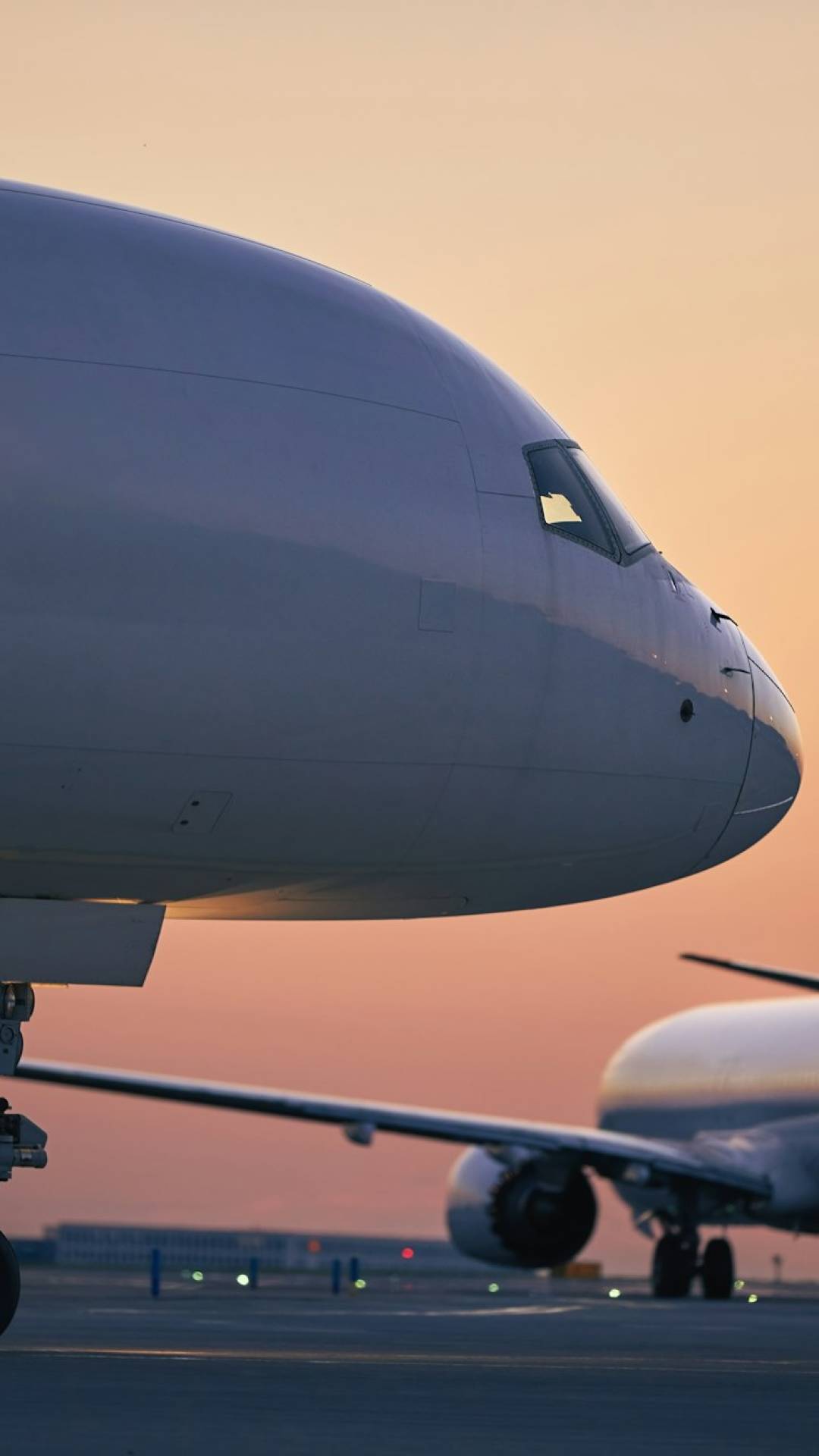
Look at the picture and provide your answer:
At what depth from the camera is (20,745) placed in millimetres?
12992

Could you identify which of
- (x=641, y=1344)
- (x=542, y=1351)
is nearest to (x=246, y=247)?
(x=542, y=1351)

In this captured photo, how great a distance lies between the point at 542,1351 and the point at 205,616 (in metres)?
8.76

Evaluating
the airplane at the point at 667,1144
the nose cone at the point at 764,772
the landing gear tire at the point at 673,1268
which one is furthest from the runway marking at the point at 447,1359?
the landing gear tire at the point at 673,1268

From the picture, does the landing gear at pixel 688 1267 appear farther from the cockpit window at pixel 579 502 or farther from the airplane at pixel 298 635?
the cockpit window at pixel 579 502

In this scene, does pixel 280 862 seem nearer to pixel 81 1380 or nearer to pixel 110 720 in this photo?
pixel 110 720

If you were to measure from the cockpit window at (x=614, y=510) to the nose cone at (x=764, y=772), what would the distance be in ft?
3.51

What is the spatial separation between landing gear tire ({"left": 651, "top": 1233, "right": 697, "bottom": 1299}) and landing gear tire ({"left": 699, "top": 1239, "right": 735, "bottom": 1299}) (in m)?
0.45

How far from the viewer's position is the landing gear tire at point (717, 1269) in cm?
4181

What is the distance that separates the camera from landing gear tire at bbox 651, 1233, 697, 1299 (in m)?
40.9

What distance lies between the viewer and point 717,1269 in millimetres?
41812

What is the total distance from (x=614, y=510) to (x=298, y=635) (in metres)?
3.16

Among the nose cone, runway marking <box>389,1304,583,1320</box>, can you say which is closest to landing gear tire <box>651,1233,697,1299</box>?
runway marking <box>389,1304,583,1320</box>

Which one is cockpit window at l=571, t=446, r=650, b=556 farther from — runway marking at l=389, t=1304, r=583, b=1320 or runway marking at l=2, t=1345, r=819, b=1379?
runway marking at l=389, t=1304, r=583, b=1320

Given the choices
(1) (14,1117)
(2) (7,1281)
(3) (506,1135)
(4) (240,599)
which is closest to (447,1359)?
(2) (7,1281)
